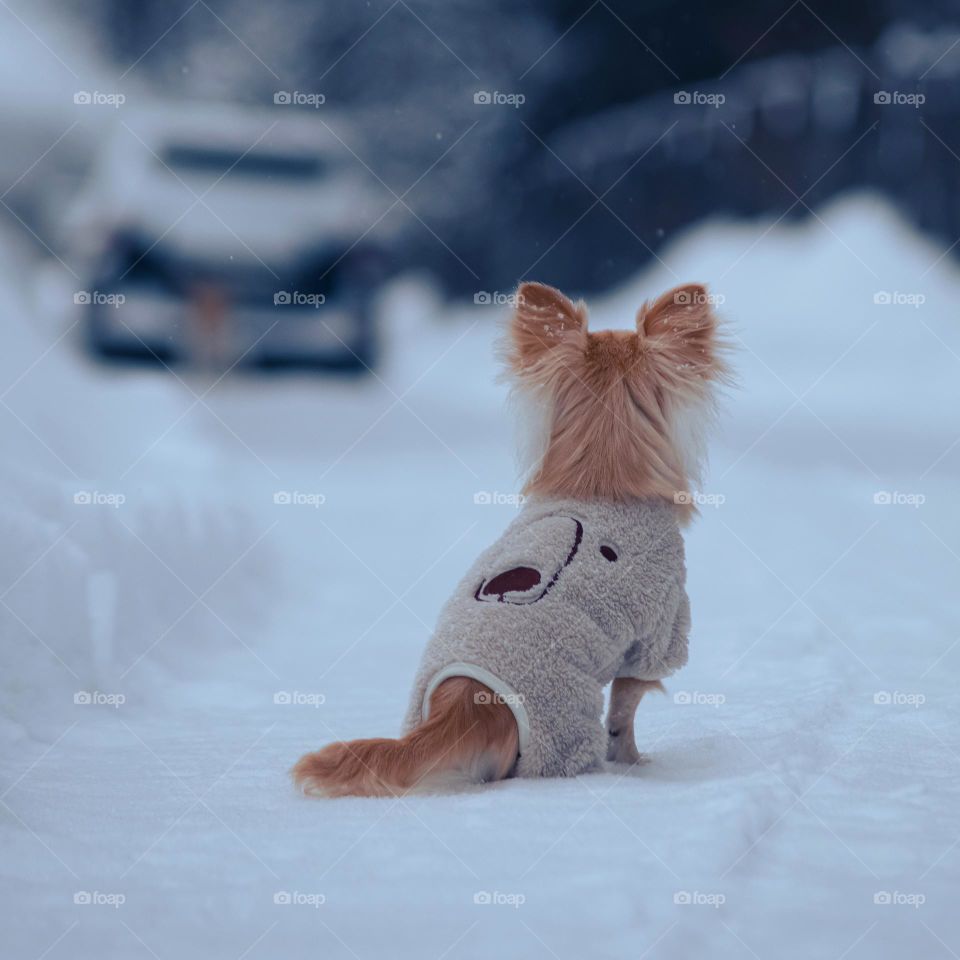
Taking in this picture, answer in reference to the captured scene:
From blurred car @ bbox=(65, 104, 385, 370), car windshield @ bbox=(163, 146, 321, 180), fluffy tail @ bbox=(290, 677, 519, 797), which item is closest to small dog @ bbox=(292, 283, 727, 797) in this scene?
A: fluffy tail @ bbox=(290, 677, 519, 797)

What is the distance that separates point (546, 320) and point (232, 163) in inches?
198

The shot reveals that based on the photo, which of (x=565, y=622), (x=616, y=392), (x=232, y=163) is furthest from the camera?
(x=232, y=163)

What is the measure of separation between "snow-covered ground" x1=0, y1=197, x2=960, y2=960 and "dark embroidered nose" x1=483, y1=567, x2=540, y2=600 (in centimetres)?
36

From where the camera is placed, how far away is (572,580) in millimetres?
2049

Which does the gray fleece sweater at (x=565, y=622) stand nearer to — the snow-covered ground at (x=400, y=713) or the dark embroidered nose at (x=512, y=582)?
the dark embroidered nose at (x=512, y=582)

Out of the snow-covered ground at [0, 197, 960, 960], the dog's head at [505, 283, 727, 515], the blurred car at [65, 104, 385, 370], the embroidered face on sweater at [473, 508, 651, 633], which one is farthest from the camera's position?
the blurred car at [65, 104, 385, 370]

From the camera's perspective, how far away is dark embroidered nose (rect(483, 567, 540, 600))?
205cm

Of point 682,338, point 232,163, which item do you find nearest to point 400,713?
point 682,338

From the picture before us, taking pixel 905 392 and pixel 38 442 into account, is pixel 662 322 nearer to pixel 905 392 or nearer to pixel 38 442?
pixel 38 442

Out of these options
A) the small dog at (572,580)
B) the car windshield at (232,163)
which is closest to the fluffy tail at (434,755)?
the small dog at (572,580)

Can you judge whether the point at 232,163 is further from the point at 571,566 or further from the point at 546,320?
the point at 571,566

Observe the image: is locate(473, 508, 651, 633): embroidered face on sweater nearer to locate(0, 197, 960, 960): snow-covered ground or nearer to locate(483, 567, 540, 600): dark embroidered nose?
locate(483, 567, 540, 600): dark embroidered nose

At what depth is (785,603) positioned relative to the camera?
13.5 ft

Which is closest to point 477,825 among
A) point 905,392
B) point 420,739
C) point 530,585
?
point 420,739
